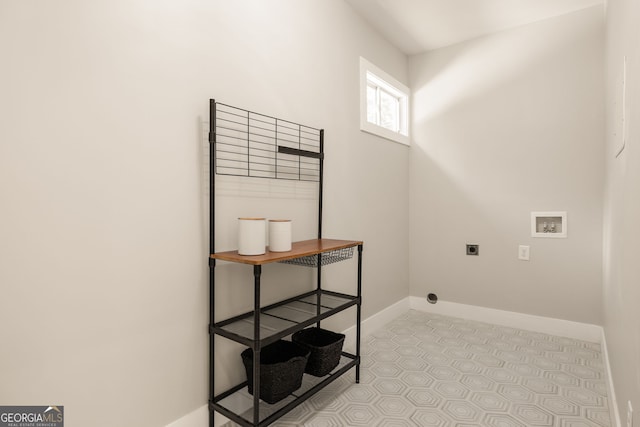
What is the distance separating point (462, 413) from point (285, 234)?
1148 mm

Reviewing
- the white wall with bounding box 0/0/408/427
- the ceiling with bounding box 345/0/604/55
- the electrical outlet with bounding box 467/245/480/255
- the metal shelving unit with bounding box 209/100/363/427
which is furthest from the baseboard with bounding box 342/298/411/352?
the ceiling with bounding box 345/0/604/55

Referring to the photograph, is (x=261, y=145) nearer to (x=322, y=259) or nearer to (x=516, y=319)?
(x=322, y=259)

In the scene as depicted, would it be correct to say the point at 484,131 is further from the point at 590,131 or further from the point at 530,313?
the point at 530,313

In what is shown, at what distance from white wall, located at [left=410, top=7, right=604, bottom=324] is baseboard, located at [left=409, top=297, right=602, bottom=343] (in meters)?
0.06

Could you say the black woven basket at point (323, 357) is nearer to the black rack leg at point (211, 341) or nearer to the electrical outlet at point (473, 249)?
the black rack leg at point (211, 341)

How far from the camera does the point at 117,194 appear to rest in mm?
1232

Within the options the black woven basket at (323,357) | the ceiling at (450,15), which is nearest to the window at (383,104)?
the ceiling at (450,15)

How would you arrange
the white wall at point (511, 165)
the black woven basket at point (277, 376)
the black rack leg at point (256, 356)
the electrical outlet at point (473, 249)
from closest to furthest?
the black rack leg at point (256, 356), the black woven basket at point (277, 376), the white wall at point (511, 165), the electrical outlet at point (473, 249)

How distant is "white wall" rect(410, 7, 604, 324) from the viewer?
8.20 ft

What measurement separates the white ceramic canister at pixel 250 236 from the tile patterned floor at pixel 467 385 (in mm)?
799
